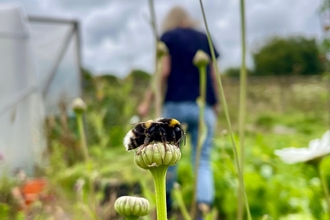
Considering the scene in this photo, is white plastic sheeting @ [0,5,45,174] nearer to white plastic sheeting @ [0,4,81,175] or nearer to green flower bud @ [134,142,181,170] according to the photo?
white plastic sheeting @ [0,4,81,175]

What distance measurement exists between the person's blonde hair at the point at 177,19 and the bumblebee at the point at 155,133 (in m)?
1.94

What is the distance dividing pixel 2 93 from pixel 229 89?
8068 millimetres

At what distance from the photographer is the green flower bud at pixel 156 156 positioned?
0.36 m

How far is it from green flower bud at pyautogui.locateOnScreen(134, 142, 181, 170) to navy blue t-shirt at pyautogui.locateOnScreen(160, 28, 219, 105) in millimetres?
1924

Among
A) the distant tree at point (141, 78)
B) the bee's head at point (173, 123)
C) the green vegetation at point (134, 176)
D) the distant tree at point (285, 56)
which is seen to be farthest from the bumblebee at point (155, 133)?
the distant tree at point (285, 56)

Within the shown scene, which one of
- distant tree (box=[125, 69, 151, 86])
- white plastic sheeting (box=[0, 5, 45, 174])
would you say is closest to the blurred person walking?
white plastic sheeting (box=[0, 5, 45, 174])

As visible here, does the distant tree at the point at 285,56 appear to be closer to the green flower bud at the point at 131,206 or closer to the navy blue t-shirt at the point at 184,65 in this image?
the navy blue t-shirt at the point at 184,65

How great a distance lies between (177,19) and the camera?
2.36m

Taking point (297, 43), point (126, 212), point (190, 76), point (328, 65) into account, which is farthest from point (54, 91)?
point (297, 43)

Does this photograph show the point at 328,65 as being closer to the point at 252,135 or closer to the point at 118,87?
the point at 252,135

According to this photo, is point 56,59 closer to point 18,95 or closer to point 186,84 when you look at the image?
point 18,95

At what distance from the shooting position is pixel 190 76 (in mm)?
2381

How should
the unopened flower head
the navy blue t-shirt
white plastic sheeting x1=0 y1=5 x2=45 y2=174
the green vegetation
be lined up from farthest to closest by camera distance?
white plastic sheeting x1=0 y1=5 x2=45 y2=174, the navy blue t-shirt, the green vegetation, the unopened flower head

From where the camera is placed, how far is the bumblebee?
40 centimetres
